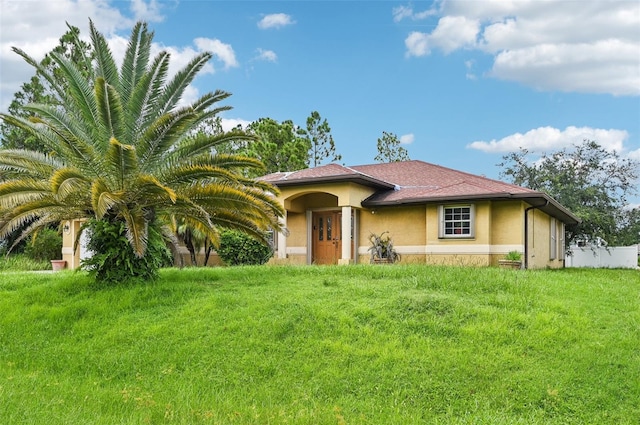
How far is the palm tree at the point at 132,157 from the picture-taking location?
11547 mm

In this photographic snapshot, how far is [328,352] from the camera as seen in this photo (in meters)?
8.45

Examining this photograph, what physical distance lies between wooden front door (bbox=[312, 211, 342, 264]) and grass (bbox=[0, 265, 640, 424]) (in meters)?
9.22

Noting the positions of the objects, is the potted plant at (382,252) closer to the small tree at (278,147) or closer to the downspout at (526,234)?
the downspout at (526,234)

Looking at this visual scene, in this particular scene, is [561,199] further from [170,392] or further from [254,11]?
[170,392]

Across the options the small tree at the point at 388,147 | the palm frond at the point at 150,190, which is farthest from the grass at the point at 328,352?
the small tree at the point at 388,147

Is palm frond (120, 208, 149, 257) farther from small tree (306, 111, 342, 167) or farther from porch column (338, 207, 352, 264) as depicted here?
small tree (306, 111, 342, 167)

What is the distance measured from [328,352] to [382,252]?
1156 centimetres

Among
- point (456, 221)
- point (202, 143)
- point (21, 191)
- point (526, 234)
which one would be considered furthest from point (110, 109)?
point (526, 234)

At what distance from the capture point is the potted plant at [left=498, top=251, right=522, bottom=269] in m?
17.6

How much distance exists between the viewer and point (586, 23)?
54.9ft

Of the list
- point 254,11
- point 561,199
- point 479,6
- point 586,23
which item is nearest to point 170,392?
point 254,11

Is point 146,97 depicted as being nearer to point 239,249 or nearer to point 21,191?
point 21,191

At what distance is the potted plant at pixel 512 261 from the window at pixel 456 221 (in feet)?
4.39

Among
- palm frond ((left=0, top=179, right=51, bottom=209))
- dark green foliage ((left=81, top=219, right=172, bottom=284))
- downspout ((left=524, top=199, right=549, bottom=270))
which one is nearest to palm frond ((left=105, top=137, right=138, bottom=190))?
dark green foliage ((left=81, top=219, right=172, bottom=284))
